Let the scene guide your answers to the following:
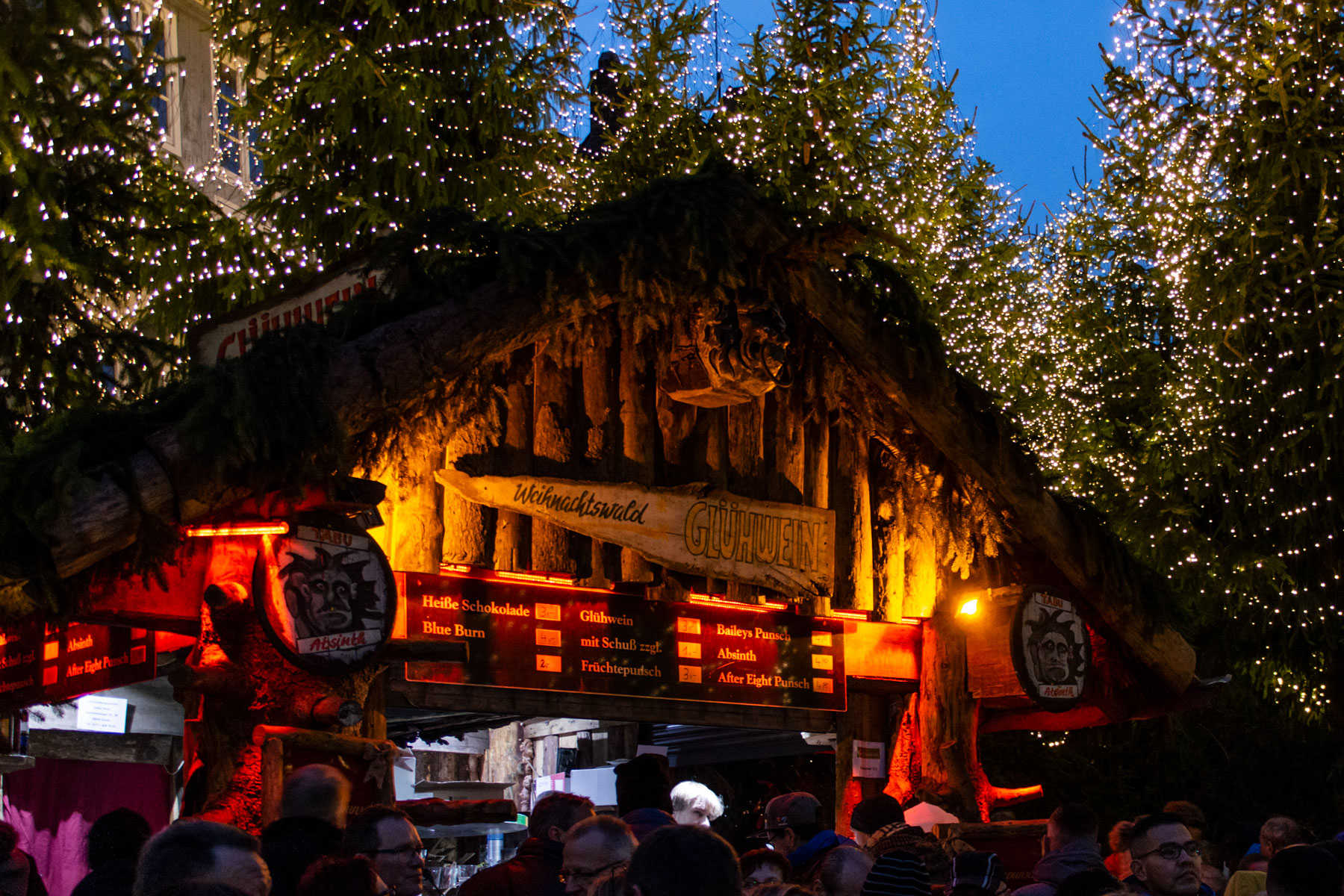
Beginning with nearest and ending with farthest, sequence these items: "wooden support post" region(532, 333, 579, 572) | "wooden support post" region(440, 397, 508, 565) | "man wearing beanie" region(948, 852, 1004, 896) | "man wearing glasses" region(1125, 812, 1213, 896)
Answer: "man wearing glasses" region(1125, 812, 1213, 896), "man wearing beanie" region(948, 852, 1004, 896), "wooden support post" region(440, 397, 508, 565), "wooden support post" region(532, 333, 579, 572)

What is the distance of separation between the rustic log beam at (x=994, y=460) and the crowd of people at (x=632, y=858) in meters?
3.43

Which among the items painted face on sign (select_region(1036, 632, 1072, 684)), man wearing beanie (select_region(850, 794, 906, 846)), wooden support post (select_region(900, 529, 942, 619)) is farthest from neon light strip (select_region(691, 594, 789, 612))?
man wearing beanie (select_region(850, 794, 906, 846))

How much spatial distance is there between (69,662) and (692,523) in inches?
169

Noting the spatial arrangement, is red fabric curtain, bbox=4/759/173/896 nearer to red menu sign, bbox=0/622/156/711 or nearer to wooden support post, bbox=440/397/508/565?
red menu sign, bbox=0/622/156/711

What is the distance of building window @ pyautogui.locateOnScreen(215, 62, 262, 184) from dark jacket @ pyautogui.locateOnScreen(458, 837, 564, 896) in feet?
61.7

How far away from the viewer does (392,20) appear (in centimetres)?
1812

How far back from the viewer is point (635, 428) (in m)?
10.3

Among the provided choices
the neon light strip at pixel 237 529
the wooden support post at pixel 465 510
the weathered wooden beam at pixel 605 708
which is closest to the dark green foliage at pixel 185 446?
the neon light strip at pixel 237 529

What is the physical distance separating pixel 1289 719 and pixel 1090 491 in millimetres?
5645

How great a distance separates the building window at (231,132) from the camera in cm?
2287

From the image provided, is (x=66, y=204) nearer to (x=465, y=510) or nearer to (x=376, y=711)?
(x=465, y=510)

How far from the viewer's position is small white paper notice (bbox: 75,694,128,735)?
41.5 ft

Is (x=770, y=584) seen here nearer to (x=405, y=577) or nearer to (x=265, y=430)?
(x=405, y=577)

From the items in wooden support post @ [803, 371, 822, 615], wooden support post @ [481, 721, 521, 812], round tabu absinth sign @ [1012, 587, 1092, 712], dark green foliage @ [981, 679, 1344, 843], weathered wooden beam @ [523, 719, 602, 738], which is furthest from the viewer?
dark green foliage @ [981, 679, 1344, 843]
